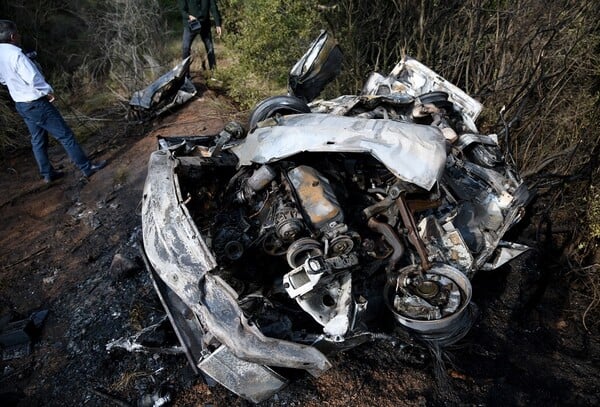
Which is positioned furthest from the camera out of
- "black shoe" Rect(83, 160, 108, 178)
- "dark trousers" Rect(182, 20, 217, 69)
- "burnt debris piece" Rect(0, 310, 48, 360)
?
"dark trousers" Rect(182, 20, 217, 69)

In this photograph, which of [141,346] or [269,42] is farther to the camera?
[269,42]

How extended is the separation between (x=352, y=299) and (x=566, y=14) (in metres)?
3.93

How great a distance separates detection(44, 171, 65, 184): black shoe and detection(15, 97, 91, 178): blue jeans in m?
0.03

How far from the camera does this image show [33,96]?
181 inches

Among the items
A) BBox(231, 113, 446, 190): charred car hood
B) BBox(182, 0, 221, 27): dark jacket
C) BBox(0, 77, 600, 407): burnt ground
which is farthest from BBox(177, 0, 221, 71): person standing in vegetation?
BBox(231, 113, 446, 190): charred car hood

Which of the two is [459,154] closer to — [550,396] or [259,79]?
[550,396]

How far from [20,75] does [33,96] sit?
0.81ft

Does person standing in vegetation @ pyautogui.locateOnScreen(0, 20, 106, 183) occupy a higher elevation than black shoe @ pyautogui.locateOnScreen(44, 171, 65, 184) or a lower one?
higher

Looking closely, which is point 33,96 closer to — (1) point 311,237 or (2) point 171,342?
(2) point 171,342

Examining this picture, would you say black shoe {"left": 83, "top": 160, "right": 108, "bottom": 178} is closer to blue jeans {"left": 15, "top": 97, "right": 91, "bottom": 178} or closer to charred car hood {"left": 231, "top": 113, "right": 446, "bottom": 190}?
blue jeans {"left": 15, "top": 97, "right": 91, "bottom": 178}

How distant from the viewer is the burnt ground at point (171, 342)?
276 centimetres

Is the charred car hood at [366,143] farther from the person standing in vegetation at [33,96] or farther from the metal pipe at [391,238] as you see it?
the person standing in vegetation at [33,96]

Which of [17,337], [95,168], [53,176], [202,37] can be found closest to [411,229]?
[17,337]

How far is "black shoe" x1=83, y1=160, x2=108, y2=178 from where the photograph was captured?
531 cm
